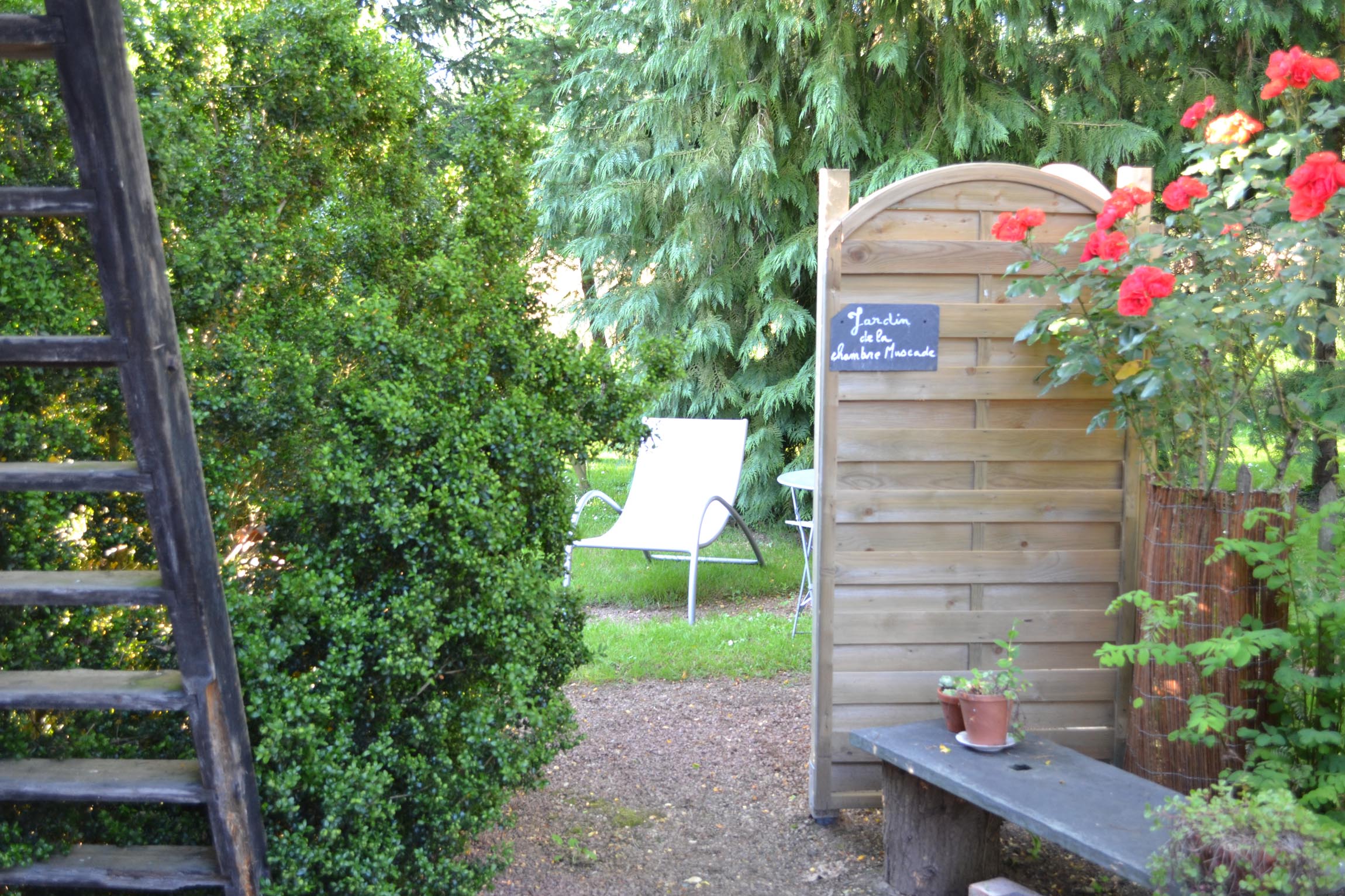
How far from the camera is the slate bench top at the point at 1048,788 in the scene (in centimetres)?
224

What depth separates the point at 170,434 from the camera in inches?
70.2

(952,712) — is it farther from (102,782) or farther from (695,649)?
(695,649)

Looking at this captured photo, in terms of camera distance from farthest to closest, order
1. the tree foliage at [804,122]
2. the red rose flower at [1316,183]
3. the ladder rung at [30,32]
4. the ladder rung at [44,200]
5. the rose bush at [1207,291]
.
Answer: the tree foliage at [804,122], the rose bush at [1207,291], the red rose flower at [1316,183], the ladder rung at [44,200], the ladder rung at [30,32]

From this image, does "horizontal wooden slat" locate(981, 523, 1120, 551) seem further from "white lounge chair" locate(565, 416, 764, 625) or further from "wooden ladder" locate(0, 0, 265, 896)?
"white lounge chair" locate(565, 416, 764, 625)

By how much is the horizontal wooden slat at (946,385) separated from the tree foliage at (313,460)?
72cm

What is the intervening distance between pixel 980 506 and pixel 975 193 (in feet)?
3.08

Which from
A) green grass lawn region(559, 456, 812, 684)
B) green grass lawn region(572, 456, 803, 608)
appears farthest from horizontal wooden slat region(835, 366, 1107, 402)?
green grass lawn region(572, 456, 803, 608)

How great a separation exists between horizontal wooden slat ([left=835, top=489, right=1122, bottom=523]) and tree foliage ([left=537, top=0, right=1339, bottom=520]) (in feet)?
13.4

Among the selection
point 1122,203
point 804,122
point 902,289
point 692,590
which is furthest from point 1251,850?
point 804,122

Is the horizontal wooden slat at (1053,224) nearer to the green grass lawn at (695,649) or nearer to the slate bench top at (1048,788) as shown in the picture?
A: the slate bench top at (1048,788)

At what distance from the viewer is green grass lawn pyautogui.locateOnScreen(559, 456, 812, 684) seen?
4.84m

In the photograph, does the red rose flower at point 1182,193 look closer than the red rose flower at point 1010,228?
Yes

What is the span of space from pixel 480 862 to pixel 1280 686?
2159 mm

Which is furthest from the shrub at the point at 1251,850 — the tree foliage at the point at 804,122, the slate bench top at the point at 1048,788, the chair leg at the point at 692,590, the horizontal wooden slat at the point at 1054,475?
the tree foliage at the point at 804,122
